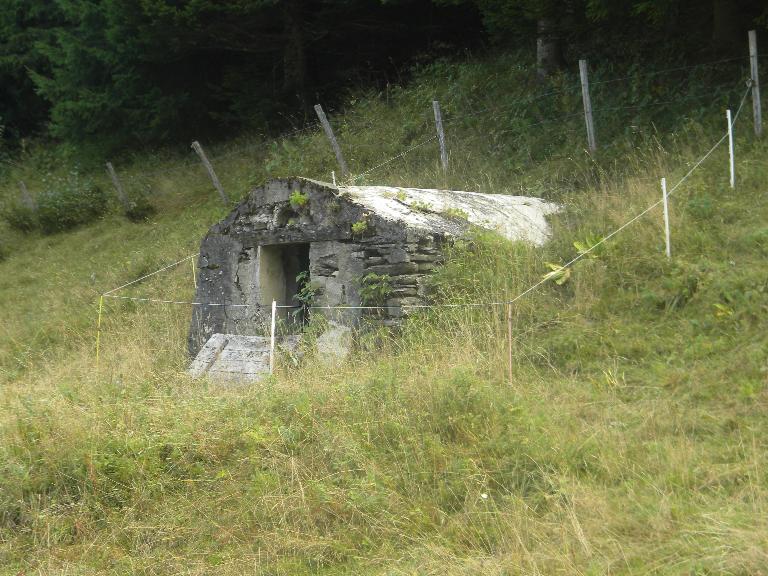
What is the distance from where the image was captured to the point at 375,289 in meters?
8.77

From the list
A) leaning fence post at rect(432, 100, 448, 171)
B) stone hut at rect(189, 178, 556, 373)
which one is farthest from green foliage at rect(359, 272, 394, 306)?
leaning fence post at rect(432, 100, 448, 171)

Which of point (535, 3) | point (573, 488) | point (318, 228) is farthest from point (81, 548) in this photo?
point (535, 3)

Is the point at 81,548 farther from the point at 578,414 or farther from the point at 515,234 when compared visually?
the point at 515,234

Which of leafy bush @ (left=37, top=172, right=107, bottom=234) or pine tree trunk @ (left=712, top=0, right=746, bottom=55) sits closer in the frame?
pine tree trunk @ (left=712, top=0, right=746, bottom=55)

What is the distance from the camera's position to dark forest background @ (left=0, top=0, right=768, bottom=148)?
50.0 ft

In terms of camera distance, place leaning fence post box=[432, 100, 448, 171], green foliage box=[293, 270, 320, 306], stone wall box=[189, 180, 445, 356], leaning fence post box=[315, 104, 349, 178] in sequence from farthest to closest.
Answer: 1. leaning fence post box=[315, 104, 349, 178]
2. leaning fence post box=[432, 100, 448, 171]
3. green foliage box=[293, 270, 320, 306]
4. stone wall box=[189, 180, 445, 356]

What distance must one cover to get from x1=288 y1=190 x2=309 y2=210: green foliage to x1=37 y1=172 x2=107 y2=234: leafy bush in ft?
40.1

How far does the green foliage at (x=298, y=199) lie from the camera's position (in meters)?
9.53

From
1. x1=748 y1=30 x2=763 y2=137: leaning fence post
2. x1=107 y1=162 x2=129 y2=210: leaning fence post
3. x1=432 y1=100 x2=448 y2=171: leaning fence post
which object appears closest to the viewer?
x1=748 y1=30 x2=763 y2=137: leaning fence post

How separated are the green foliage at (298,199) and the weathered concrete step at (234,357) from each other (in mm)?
1397

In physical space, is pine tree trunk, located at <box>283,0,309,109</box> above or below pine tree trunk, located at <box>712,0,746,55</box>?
above

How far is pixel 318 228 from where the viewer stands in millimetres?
9398

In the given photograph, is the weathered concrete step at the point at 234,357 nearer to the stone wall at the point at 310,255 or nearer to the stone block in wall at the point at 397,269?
the stone wall at the point at 310,255

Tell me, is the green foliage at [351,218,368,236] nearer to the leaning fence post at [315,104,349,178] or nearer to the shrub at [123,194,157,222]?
the leaning fence post at [315,104,349,178]
